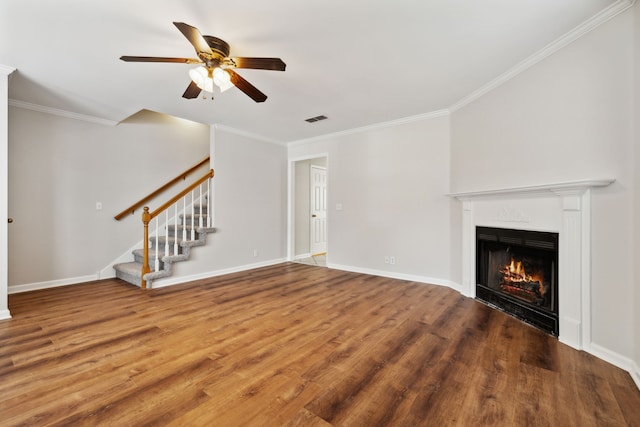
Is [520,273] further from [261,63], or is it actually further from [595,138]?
[261,63]

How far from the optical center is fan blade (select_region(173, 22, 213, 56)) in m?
1.67

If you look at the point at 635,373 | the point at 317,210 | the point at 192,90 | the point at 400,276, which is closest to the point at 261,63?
the point at 192,90

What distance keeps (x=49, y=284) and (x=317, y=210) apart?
4865 millimetres

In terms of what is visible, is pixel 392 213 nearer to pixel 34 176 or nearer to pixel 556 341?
pixel 556 341

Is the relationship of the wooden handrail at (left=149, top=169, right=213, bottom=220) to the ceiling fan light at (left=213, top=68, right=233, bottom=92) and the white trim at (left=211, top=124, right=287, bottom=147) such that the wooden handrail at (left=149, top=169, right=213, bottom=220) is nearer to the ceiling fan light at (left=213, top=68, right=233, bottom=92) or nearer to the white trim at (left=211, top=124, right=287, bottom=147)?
the white trim at (left=211, top=124, right=287, bottom=147)

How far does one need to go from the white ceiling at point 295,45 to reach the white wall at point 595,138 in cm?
26

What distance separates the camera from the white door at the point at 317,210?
660cm

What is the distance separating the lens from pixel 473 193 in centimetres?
312

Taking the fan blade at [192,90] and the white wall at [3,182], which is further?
the white wall at [3,182]

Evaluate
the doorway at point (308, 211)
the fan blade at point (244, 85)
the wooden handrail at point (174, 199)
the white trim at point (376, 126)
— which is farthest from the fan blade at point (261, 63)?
the doorway at point (308, 211)

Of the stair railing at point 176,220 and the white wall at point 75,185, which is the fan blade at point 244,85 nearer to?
the stair railing at point 176,220

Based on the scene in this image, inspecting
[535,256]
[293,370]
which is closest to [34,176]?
[293,370]

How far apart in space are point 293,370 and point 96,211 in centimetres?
417

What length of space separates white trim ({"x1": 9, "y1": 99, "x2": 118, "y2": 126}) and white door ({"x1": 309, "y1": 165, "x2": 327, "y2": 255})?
12.9ft
